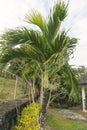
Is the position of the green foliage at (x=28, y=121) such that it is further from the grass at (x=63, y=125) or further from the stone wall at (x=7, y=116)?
the grass at (x=63, y=125)

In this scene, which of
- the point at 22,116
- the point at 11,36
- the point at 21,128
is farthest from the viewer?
the point at 22,116

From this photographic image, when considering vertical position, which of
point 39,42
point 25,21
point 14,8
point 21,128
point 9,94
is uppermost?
point 14,8

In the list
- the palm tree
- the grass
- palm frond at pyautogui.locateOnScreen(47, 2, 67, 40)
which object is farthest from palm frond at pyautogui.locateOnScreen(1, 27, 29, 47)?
the grass

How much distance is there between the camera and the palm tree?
19.8 ft

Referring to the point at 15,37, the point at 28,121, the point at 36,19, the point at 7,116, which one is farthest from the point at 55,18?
the point at 28,121

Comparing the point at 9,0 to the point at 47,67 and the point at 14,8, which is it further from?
the point at 47,67

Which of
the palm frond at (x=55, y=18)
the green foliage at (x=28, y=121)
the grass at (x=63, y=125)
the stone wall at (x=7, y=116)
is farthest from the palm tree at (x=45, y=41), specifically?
the grass at (x=63, y=125)

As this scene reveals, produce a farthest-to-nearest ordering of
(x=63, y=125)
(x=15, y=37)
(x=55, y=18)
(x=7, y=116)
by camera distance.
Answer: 1. (x=63, y=125)
2. (x=7, y=116)
3. (x=55, y=18)
4. (x=15, y=37)

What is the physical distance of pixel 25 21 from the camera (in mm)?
6238

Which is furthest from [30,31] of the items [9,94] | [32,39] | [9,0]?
[9,94]

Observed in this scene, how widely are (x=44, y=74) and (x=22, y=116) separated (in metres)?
2.86

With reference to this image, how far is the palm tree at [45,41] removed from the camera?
6.02m

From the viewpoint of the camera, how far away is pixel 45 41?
6270 mm

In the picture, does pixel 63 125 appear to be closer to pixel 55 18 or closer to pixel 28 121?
pixel 28 121
